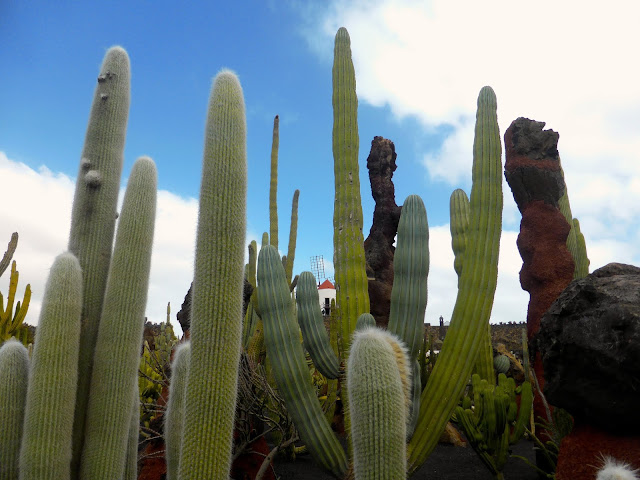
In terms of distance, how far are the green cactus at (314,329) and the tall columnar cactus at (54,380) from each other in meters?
1.76

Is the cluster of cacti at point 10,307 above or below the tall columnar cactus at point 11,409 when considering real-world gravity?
above

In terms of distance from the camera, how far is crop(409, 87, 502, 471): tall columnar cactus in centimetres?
407

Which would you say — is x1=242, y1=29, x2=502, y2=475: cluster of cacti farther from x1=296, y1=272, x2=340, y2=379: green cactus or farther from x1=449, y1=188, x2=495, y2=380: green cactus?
x1=449, y1=188, x2=495, y2=380: green cactus

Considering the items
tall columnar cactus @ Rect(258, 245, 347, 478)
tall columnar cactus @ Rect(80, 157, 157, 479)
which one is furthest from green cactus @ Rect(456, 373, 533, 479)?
tall columnar cactus @ Rect(80, 157, 157, 479)

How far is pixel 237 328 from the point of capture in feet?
8.65

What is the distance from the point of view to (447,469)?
221 inches

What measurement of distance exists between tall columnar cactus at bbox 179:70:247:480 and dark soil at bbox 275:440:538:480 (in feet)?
9.88

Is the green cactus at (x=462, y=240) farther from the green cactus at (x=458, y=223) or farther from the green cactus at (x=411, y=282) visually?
the green cactus at (x=411, y=282)

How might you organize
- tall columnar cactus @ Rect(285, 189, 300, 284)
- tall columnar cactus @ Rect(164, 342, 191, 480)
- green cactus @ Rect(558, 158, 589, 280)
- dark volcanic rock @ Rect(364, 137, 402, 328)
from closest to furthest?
tall columnar cactus @ Rect(164, 342, 191, 480), green cactus @ Rect(558, 158, 589, 280), dark volcanic rock @ Rect(364, 137, 402, 328), tall columnar cactus @ Rect(285, 189, 300, 284)

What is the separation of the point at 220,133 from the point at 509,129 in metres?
5.07

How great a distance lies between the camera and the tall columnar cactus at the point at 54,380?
2.79m

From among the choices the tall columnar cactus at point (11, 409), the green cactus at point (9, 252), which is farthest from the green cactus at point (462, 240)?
the green cactus at point (9, 252)

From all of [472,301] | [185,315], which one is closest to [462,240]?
[472,301]

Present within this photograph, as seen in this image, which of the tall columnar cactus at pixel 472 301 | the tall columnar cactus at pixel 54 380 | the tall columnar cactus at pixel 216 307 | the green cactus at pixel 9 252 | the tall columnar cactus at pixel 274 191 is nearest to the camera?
the tall columnar cactus at pixel 216 307
